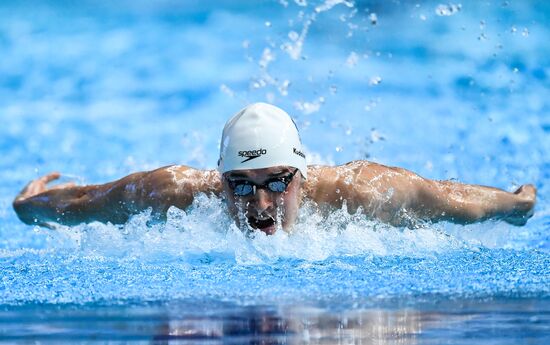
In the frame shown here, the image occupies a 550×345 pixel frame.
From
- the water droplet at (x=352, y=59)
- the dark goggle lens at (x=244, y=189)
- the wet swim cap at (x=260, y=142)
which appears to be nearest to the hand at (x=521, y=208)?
the wet swim cap at (x=260, y=142)

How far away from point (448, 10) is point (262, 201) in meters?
5.08

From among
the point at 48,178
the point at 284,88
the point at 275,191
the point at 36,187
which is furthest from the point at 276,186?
the point at 284,88

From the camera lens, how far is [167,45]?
791 centimetres

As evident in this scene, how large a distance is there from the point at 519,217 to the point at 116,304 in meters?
2.21

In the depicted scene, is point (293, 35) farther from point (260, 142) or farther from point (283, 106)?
point (260, 142)

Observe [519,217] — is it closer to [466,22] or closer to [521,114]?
[521,114]

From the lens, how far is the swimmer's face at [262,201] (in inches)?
134

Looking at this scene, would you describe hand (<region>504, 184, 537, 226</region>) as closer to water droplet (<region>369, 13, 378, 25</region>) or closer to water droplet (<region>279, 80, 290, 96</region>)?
water droplet (<region>279, 80, 290, 96</region>)

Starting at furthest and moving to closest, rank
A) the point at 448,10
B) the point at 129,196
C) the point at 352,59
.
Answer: the point at 448,10 < the point at 352,59 < the point at 129,196

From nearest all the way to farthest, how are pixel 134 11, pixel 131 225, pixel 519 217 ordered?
pixel 131 225 → pixel 519 217 → pixel 134 11

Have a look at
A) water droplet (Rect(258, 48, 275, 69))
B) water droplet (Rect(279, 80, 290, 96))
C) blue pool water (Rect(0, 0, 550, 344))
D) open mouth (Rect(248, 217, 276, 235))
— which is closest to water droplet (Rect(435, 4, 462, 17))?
blue pool water (Rect(0, 0, 550, 344))

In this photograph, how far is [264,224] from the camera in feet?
11.3

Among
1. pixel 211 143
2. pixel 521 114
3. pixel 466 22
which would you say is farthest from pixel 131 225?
pixel 466 22

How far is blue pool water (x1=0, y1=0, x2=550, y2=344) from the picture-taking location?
9.47 ft
